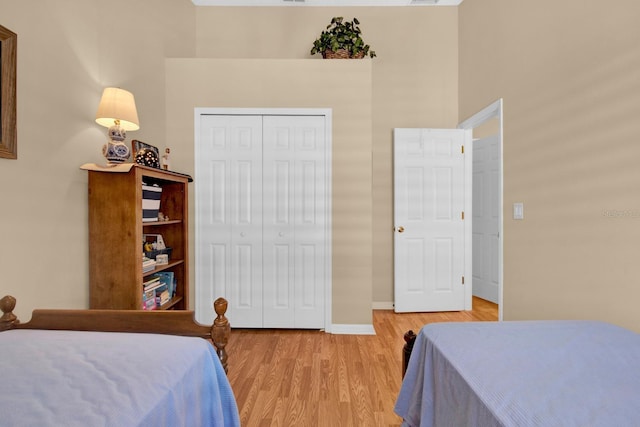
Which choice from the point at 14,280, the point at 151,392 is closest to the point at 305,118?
the point at 14,280

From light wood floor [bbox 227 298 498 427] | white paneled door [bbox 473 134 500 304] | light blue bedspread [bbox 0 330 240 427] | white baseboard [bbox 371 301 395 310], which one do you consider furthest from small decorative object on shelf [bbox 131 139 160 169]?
white paneled door [bbox 473 134 500 304]

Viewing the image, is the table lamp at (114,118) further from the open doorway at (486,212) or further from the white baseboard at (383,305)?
the open doorway at (486,212)

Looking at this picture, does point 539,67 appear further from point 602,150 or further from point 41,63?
point 41,63

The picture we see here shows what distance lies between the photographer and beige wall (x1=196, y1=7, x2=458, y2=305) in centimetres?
371

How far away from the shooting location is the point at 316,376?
2203mm

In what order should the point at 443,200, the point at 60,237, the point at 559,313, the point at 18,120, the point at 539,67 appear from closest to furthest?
the point at 18,120 → the point at 60,237 → the point at 559,313 → the point at 539,67 → the point at 443,200

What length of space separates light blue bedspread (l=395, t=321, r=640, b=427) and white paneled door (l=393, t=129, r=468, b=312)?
2.24m

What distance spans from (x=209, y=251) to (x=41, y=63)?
1801mm

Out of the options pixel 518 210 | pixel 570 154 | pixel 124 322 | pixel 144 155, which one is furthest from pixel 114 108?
pixel 518 210

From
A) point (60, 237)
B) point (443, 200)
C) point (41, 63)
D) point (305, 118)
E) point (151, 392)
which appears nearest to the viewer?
point (151, 392)

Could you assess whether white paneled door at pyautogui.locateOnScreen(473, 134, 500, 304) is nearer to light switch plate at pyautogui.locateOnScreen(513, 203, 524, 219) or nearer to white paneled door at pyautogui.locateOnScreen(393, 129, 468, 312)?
white paneled door at pyautogui.locateOnScreen(393, 129, 468, 312)

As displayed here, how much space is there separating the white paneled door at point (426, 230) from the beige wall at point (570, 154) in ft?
3.07

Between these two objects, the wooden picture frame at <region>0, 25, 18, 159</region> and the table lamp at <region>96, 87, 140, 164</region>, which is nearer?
the wooden picture frame at <region>0, 25, 18, 159</region>

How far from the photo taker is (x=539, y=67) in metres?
2.30
